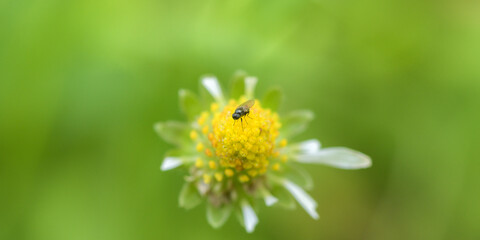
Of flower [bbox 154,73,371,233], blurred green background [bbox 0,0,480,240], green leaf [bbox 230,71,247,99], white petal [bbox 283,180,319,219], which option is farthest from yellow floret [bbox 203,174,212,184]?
blurred green background [bbox 0,0,480,240]

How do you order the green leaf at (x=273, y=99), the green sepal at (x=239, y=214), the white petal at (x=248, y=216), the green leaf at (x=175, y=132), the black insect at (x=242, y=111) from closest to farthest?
the black insect at (x=242, y=111)
the white petal at (x=248, y=216)
the green sepal at (x=239, y=214)
the green leaf at (x=175, y=132)
the green leaf at (x=273, y=99)

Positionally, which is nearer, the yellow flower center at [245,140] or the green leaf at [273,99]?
the yellow flower center at [245,140]

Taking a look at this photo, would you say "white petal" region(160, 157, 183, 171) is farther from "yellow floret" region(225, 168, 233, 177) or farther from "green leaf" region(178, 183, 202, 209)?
"yellow floret" region(225, 168, 233, 177)

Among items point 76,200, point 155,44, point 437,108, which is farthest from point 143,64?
point 437,108

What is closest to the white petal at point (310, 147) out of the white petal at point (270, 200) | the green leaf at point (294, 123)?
the green leaf at point (294, 123)

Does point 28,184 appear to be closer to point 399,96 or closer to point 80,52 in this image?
point 80,52

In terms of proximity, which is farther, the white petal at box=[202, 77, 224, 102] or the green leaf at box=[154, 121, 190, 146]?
the white petal at box=[202, 77, 224, 102]

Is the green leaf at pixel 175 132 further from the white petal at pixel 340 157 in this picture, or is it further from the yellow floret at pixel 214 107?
the white petal at pixel 340 157
